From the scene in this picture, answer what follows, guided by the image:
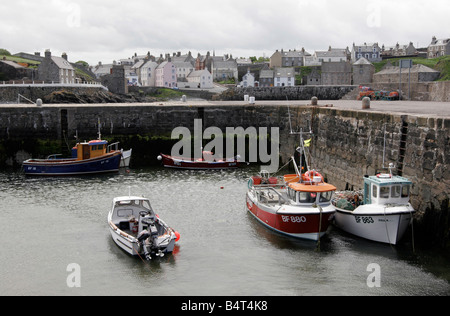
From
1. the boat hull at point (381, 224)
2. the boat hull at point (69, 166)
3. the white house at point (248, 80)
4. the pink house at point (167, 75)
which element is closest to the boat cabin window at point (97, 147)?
the boat hull at point (69, 166)

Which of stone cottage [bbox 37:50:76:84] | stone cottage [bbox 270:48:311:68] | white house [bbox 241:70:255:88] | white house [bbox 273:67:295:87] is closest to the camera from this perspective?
stone cottage [bbox 37:50:76:84]

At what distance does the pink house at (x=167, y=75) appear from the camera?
102194 mm

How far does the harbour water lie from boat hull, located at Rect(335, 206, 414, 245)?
281mm

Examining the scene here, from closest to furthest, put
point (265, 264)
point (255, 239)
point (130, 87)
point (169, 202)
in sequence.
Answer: point (265, 264), point (255, 239), point (169, 202), point (130, 87)

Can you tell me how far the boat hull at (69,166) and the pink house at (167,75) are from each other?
7422 cm

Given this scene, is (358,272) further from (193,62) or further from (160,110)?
(193,62)

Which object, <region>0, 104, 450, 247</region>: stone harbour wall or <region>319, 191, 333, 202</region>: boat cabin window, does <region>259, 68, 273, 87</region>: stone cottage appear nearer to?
<region>0, 104, 450, 247</region>: stone harbour wall

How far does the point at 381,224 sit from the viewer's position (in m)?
16.0

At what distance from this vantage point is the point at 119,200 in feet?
59.0

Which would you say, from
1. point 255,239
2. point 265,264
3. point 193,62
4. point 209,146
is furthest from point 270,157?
point 193,62

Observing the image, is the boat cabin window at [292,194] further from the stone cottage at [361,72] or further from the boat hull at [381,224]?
the stone cottage at [361,72]

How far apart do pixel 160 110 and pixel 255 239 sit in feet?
69.2

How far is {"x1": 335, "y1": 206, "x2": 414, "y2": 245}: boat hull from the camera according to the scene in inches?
617

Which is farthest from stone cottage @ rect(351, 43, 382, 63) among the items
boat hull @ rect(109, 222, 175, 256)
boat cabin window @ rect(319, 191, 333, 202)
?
boat hull @ rect(109, 222, 175, 256)
